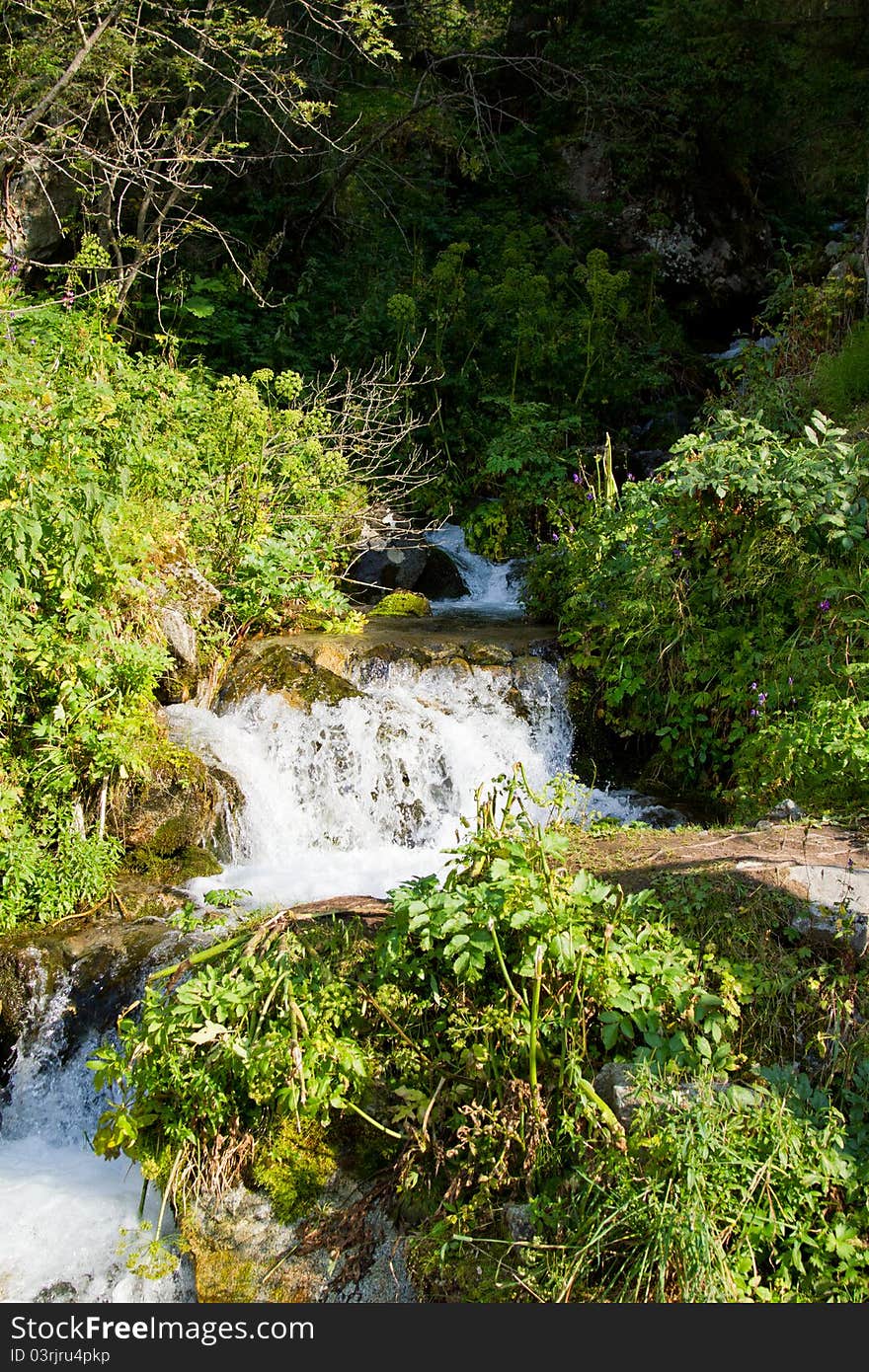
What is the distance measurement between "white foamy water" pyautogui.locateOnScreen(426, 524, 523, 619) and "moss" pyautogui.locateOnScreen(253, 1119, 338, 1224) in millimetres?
6094

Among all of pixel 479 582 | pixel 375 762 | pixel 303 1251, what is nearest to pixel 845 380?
pixel 479 582

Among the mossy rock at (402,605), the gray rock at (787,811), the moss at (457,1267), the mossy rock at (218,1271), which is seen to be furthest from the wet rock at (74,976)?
the mossy rock at (402,605)

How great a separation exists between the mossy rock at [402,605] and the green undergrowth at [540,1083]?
5.59 metres

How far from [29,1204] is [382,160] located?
43.8ft

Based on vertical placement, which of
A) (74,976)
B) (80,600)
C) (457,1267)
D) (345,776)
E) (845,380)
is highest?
(845,380)

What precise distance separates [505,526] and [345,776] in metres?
4.74

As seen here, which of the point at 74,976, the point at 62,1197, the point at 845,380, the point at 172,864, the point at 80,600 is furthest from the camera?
the point at 845,380

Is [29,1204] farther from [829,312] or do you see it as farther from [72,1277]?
[829,312]

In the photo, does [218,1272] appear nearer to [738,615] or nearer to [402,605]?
[738,615]

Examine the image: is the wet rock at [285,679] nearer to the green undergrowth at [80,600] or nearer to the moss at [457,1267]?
the green undergrowth at [80,600]

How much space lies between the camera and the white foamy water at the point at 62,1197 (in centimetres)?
371

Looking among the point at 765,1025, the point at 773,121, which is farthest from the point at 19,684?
the point at 773,121

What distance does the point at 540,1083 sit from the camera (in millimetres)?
3502

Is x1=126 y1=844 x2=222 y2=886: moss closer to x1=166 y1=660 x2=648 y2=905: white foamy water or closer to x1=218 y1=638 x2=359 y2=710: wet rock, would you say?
x1=166 y1=660 x2=648 y2=905: white foamy water
